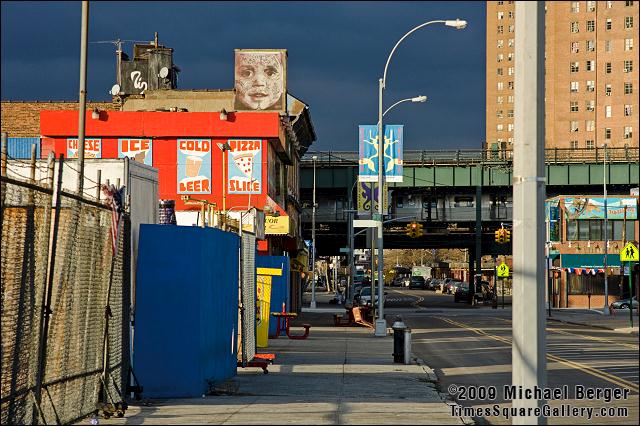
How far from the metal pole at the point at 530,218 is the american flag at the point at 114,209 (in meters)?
7.21

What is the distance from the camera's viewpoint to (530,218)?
10383 mm

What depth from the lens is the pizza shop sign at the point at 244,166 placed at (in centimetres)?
5209

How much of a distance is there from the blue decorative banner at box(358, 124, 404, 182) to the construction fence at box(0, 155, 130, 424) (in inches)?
1006

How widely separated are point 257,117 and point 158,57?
1814 centimetres

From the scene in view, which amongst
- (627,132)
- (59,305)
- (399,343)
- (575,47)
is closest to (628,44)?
(575,47)

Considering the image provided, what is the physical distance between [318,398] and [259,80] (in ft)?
139

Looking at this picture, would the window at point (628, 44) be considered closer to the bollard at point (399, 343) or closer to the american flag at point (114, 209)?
the bollard at point (399, 343)

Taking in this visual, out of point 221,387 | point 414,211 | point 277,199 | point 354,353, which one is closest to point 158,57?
point 277,199

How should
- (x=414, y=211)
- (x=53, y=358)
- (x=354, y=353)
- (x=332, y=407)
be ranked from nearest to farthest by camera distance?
(x=53, y=358) < (x=332, y=407) < (x=354, y=353) < (x=414, y=211)

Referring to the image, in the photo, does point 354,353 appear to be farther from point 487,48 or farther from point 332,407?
point 487,48

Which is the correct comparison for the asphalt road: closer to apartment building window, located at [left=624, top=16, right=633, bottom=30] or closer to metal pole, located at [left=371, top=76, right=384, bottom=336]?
metal pole, located at [left=371, top=76, right=384, bottom=336]

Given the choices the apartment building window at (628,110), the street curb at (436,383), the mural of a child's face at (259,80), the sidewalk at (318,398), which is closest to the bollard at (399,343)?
the sidewalk at (318,398)

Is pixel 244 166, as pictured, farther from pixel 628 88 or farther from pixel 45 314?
pixel 628 88

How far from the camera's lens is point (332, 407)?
16375 mm
